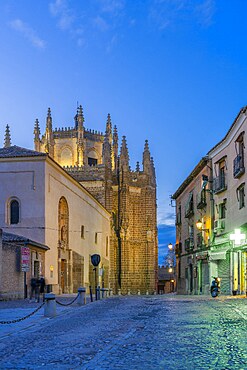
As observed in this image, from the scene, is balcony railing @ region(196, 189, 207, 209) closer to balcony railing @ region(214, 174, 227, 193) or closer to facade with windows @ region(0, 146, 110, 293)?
balcony railing @ region(214, 174, 227, 193)

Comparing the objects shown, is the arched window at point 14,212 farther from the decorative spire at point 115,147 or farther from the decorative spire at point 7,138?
the decorative spire at point 115,147

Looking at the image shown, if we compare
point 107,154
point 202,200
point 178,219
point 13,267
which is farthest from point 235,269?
point 107,154

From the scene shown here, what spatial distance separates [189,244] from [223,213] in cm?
966

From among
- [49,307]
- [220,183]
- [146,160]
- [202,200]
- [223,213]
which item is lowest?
[49,307]

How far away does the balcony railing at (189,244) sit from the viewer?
43.9 m

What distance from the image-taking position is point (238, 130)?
31.5 m

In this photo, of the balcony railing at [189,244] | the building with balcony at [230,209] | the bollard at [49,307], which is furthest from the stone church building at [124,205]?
the bollard at [49,307]

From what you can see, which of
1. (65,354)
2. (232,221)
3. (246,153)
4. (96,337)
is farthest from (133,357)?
(232,221)

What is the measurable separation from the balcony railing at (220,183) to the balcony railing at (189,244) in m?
8.53

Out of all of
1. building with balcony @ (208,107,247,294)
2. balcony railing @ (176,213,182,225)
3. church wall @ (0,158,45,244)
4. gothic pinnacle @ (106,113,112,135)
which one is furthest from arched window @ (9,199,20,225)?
gothic pinnacle @ (106,113,112,135)

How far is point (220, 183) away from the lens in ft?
116

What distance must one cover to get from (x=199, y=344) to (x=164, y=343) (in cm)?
63

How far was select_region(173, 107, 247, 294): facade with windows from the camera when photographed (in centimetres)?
3092

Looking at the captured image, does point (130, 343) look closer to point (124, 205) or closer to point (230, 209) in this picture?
point (230, 209)
